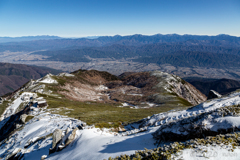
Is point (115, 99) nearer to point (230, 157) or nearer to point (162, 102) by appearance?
point (162, 102)

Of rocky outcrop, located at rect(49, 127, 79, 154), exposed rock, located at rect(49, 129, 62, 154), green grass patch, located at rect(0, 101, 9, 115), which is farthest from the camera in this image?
green grass patch, located at rect(0, 101, 9, 115)

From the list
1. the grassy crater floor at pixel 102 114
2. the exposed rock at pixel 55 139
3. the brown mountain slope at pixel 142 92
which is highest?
the exposed rock at pixel 55 139

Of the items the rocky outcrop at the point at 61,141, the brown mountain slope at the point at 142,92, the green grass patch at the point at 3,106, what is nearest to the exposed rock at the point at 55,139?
the rocky outcrop at the point at 61,141

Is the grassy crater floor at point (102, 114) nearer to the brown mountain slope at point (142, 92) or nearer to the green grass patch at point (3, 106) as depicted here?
the brown mountain slope at point (142, 92)

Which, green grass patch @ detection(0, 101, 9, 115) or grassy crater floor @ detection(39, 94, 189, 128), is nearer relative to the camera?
grassy crater floor @ detection(39, 94, 189, 128)

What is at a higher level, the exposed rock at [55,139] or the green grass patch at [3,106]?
the exposed rock at [55,139]

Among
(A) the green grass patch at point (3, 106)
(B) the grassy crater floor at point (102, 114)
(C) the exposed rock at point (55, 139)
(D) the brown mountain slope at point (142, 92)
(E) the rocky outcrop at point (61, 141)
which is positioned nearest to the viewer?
(E) the rocky outcrop at point (61, 141)

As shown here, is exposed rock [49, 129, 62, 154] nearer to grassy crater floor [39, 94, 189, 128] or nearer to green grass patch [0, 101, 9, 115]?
grassy crater floor [39, 94, 189, 128]

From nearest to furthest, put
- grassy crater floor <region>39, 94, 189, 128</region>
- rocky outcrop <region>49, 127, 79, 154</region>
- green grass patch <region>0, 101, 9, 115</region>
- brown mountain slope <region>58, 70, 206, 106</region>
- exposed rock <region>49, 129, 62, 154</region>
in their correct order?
1. rocky outcrop <region>49, 127, 79, 154</region>
2. exposed rock <region>49, 129, 62, 154</region>
3. grassy crater floor <region>39, 94, 189, 128</region>
4. green grass patch <region>0, 101, 9, 115</region>
5. brown mountain slope <region>58, 70, 206, 106</region>

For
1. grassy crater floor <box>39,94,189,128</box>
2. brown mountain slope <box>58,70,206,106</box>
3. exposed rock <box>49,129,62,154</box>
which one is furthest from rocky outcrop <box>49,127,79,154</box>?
brown mountain slope <box>58,70,206,106</box>

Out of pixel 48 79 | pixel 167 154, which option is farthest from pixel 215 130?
pixel 48 79

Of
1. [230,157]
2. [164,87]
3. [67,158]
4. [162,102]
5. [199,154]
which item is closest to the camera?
[230,157]
